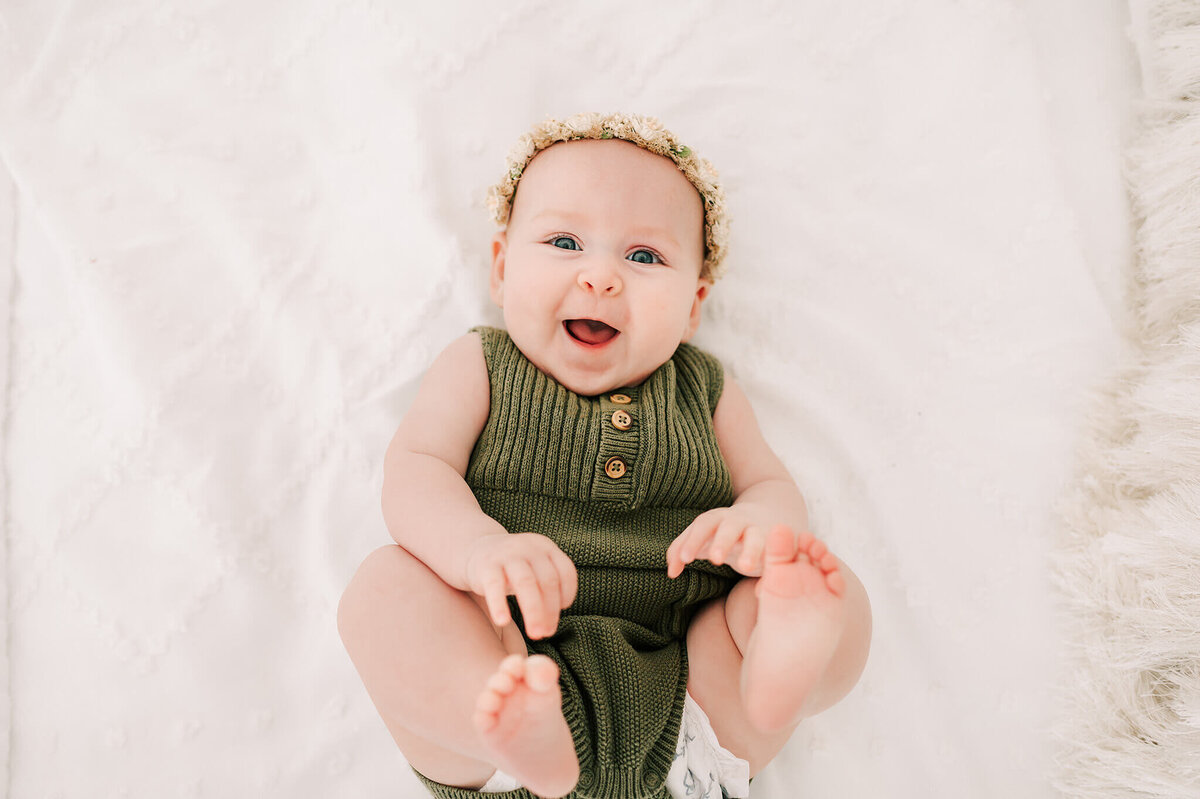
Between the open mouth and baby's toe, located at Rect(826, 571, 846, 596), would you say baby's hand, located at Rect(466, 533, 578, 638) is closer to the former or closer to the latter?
baby's toe, located at Rect(826, 571, 846, 596)

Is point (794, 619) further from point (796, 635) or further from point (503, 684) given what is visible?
point (503, 684)

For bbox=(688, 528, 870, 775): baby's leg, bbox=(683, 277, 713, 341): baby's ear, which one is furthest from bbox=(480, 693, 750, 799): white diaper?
bbox=(683, 277, 713, 341): baby's ear

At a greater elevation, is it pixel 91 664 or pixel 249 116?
pixel 249 116

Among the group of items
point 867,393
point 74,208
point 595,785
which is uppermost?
point 74,208

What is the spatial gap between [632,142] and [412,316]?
476 millimetres

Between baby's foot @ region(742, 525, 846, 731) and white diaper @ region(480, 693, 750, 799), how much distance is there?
0.20 meters

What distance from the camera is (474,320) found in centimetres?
145

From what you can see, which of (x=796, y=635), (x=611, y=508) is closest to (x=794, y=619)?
(x=796, y=635)

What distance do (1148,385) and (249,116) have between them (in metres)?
1.60

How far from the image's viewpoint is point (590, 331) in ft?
4.23

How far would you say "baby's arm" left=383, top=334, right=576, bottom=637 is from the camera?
902mm

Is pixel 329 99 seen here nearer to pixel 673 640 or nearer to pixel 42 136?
pixel 42 136

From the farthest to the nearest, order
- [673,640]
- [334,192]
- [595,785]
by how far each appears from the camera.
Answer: [334,192], [673,640], [595,785]

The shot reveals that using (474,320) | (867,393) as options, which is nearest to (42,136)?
(474,320)
